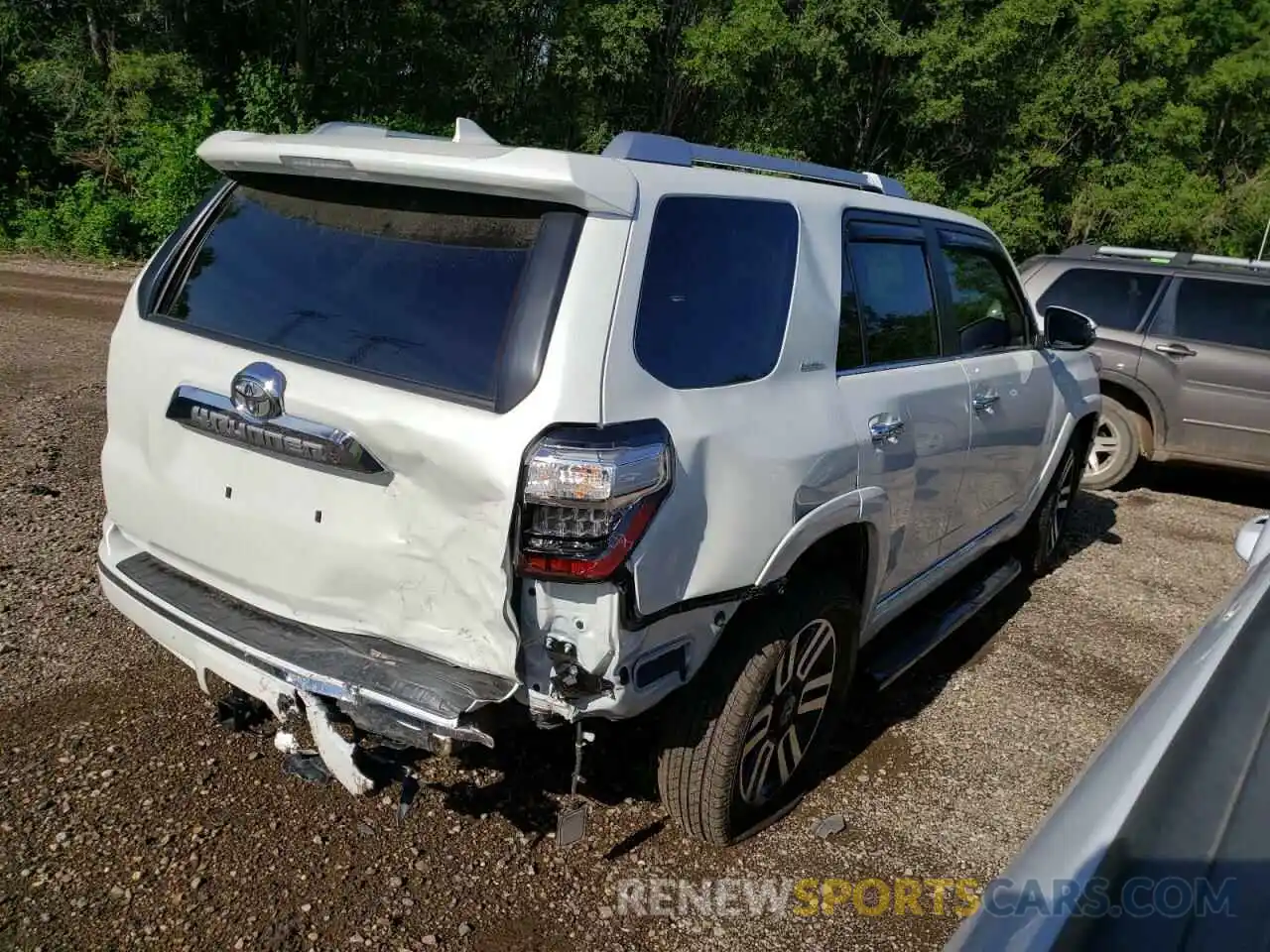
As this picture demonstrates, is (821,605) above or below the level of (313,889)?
above

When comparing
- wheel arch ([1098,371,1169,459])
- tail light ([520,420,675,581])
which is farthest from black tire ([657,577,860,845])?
wheel arch ([1098,371,1169,459])

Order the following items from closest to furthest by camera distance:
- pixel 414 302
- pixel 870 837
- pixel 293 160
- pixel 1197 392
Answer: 1. pixel 414 302
2. pixel 293 160
3. pixel 870 837
4. pixel 1197 392

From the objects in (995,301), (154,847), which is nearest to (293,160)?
(154,847)

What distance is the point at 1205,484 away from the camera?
338 inches

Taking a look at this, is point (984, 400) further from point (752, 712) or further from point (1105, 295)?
point (1105, 295)

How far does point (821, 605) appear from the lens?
2.91 metres

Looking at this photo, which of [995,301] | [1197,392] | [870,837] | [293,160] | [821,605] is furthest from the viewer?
[1197,392]

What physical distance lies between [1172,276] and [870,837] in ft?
20.2

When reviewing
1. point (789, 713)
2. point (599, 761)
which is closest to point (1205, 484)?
point (789, 713)

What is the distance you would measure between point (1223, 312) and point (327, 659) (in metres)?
7.32

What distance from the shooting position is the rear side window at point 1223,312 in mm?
7227

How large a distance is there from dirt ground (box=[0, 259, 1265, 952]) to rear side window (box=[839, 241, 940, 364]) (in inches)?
57.7

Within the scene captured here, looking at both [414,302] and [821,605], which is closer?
[414,302]

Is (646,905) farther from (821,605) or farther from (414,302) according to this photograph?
(414,302)
